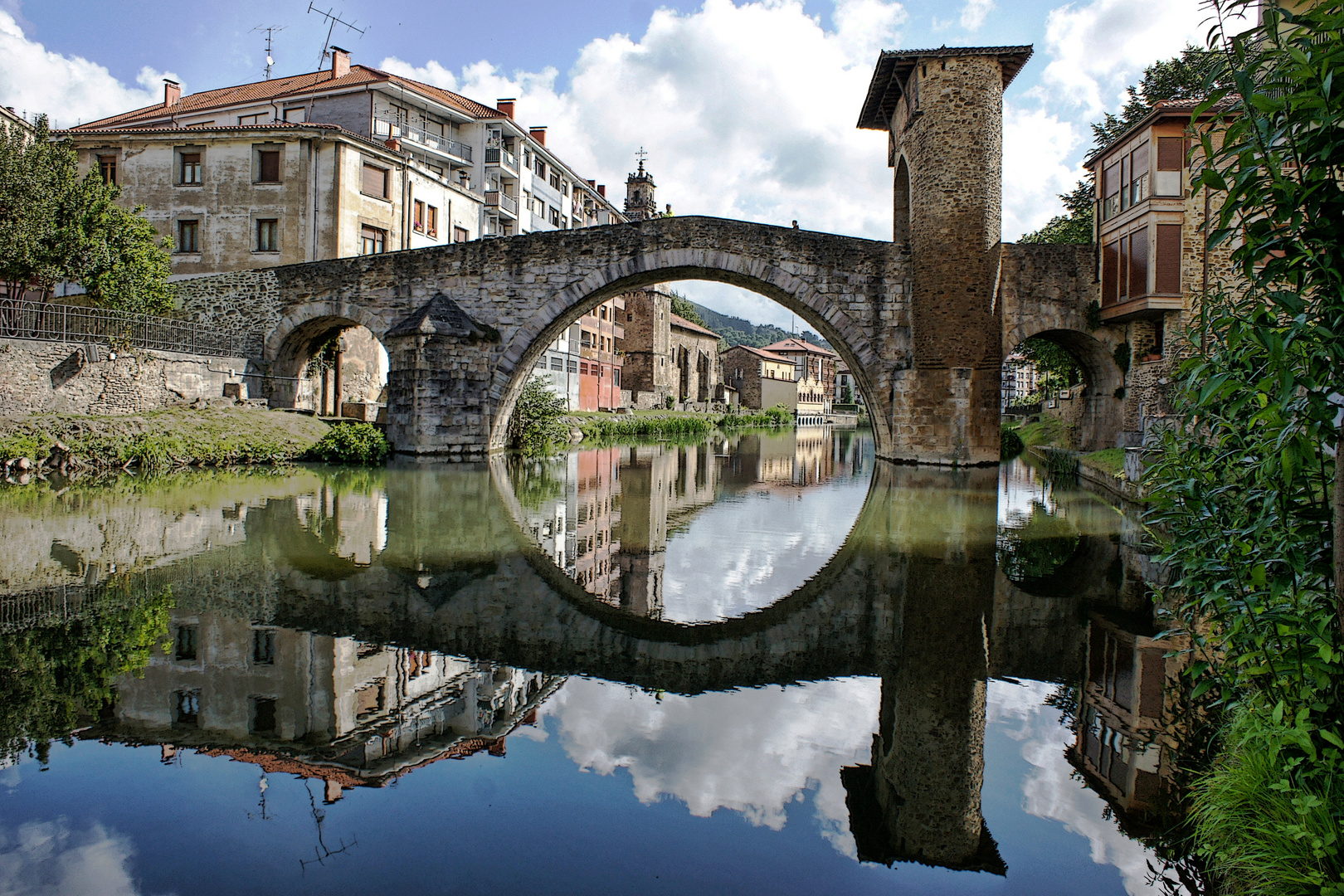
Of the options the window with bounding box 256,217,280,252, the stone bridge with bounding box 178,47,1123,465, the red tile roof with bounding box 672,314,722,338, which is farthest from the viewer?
the red tile roof with bounding box 672,314,722,338

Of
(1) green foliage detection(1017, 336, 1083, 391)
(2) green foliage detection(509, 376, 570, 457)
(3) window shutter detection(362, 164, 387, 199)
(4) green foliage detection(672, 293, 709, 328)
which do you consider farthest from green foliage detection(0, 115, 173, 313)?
(4) green foliage detection(672, 293, 709, 328)

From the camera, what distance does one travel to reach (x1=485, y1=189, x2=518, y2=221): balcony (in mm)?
33562

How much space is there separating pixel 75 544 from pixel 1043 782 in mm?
7627

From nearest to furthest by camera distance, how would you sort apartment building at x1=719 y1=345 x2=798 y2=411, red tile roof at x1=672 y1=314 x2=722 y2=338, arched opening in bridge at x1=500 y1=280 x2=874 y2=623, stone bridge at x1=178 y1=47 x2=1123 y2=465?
arched opening in bridge at x1=500 y1=280 x2=874 y2=623
stone bridge at x1=178 y1=47 x2=1123 y2=465
red tile roof at x1=672 y1=314 x2=722 y2=338
apartment building at x1=719 y1=345 x2=798 y2=411

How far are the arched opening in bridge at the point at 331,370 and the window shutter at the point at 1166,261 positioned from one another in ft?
57.5

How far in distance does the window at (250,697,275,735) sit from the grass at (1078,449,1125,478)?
12.7 metres

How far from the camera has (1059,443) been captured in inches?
958

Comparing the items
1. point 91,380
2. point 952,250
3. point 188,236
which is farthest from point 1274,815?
point 188,236

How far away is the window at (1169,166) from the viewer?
16.9 metres

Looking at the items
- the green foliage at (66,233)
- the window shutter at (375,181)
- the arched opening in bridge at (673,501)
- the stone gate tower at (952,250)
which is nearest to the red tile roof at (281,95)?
the window shutter at (375,181)

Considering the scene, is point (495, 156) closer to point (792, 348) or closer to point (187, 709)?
point (187, 709)

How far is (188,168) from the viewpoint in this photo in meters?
23.2

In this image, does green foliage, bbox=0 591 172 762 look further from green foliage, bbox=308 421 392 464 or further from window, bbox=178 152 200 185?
window, bbox=178 152 200 185

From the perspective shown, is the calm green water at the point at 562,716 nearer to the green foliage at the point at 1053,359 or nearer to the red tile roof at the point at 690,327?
the green foliage at the point at 1053,359
